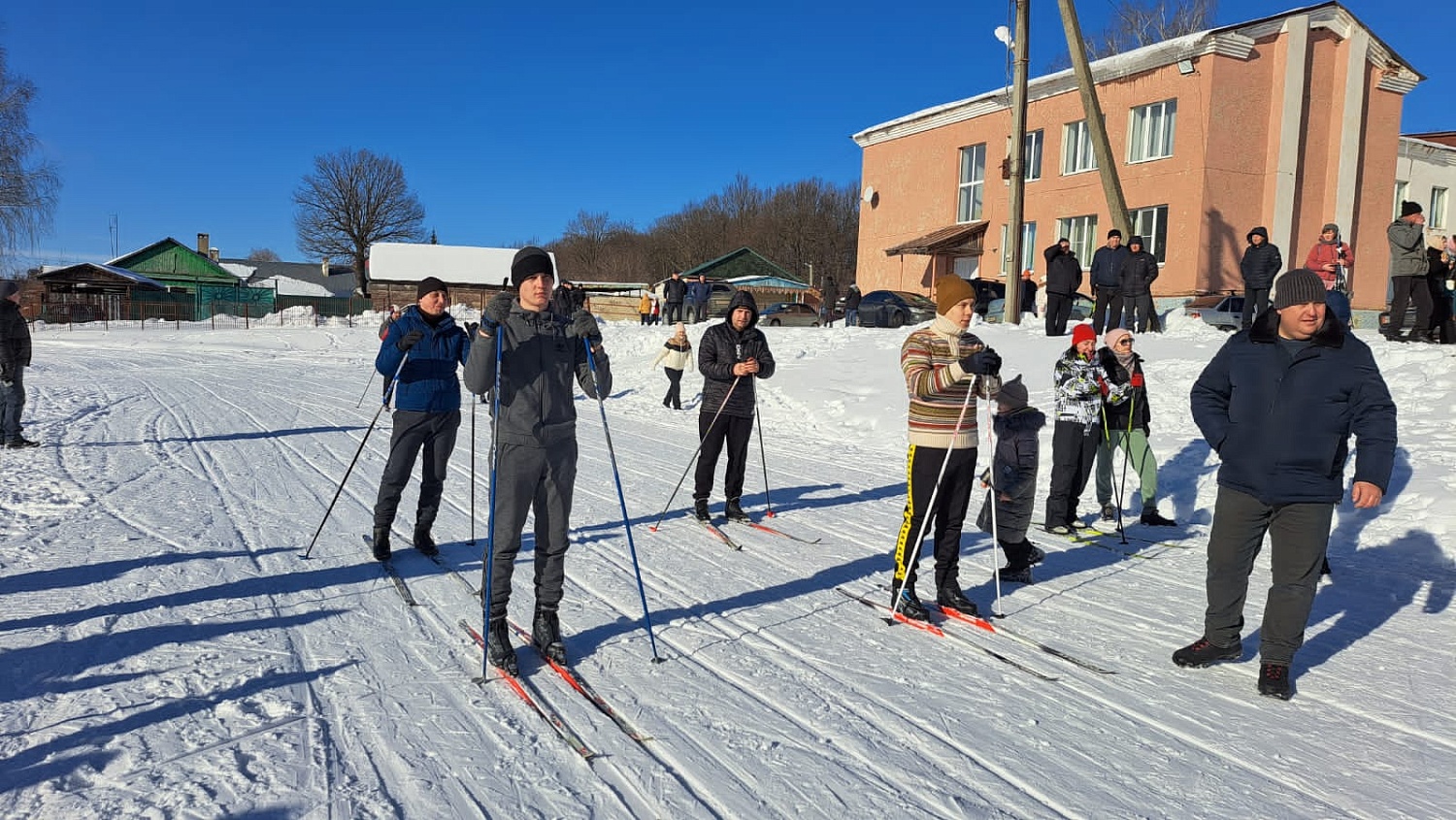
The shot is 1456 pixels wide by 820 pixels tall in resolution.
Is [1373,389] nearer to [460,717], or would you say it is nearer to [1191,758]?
[1191,758]

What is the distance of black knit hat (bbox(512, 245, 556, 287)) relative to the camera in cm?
427

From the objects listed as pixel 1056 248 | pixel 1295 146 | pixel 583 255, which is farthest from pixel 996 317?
pixel 583 255

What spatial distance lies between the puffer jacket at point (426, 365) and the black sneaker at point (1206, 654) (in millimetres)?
4747

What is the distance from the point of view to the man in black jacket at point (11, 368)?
1014cm

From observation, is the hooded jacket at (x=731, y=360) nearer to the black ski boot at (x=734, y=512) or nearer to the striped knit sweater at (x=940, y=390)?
the black ski boot at (x=734, y=512)

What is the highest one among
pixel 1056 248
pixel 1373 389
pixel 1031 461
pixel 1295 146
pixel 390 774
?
pixel 1295 146

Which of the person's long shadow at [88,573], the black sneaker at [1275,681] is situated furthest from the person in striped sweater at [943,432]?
the person's long shadow at [88,573]

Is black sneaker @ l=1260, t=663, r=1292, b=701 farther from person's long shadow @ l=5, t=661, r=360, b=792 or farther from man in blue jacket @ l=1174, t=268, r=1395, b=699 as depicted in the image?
person's long shadow @ l=5, t=661, r=360, b=792

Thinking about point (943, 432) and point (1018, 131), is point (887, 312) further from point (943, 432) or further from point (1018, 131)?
point (943, 432)

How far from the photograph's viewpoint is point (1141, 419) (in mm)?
7977

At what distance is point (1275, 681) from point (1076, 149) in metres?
26.0

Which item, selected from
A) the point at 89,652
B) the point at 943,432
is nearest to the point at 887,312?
the point at 943,432

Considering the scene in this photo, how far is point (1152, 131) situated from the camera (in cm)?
2534

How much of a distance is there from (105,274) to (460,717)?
59.2m
